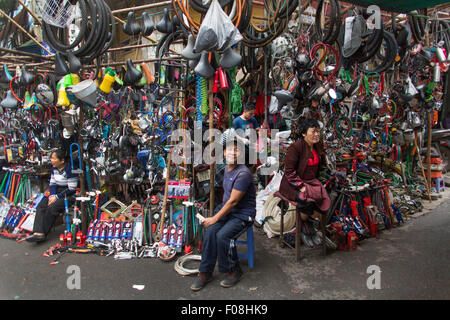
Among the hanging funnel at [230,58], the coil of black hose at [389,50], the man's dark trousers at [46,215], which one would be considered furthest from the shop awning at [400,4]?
the man's dark trousers at [46,215]

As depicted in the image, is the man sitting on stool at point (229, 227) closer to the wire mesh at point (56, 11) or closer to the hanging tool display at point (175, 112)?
the hanging tool display at point (175, 112)

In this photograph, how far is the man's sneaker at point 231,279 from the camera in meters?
3.15

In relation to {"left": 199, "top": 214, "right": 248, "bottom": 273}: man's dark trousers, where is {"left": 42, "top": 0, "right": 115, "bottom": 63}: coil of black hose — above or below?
above

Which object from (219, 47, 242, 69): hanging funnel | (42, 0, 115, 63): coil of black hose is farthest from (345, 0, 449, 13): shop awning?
(42, 0, 115, 63): coil of black hose

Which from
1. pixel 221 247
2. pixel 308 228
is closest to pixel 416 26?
pixel 308 228

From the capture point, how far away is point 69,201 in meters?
4.44

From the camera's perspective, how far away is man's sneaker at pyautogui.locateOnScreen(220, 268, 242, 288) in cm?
315

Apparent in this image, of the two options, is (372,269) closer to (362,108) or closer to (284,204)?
(284,204)

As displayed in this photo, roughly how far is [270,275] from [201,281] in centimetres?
82

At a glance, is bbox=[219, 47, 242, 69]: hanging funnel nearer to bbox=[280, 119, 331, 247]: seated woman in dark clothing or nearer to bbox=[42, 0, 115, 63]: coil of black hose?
bbox=[280, 119, 331, 247]: seated woman in dark clothing

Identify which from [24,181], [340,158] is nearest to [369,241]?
[340,158]

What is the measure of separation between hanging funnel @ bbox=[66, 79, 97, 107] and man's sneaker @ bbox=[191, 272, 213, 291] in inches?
101

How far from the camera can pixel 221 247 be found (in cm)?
311

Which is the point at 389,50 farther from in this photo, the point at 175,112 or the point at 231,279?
the point at 231,279
